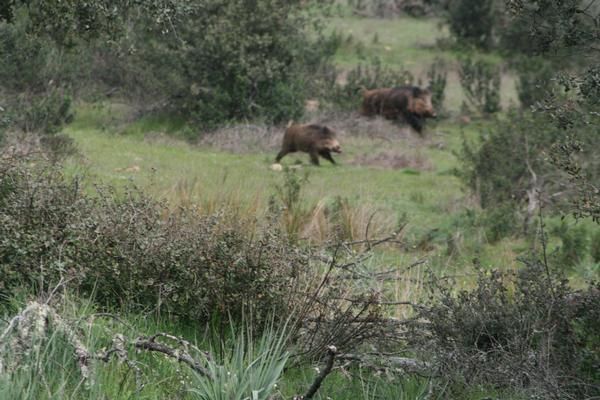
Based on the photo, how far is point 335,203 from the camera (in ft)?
40.7

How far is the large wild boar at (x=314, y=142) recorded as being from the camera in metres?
20.0

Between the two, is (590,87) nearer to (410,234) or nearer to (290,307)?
(290,307)

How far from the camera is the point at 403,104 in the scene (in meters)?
24.7

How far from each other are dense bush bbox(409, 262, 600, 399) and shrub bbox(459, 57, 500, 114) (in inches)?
797

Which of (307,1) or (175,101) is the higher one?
(307,1)

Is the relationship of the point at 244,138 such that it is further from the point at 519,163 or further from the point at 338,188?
the point at 519,163

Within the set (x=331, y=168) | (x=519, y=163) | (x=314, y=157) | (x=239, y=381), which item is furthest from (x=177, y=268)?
(x=314, y=157)

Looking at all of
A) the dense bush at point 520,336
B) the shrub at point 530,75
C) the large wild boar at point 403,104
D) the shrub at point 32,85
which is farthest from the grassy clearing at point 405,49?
the dense bush at point 520,336

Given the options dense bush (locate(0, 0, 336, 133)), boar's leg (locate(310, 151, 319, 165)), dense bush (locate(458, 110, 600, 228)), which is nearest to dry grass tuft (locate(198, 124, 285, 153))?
dense bush (locate(0, 0, 336, 133))

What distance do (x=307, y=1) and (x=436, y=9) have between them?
46.7 ft

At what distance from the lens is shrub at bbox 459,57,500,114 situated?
26.7 metres

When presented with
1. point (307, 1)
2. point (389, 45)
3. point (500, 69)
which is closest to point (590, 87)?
point (307, 1)

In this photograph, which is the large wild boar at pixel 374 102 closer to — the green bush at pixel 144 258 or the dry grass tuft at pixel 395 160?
the dry grass tuft at pixel 395 160

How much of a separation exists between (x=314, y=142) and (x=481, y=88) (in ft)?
28.4
